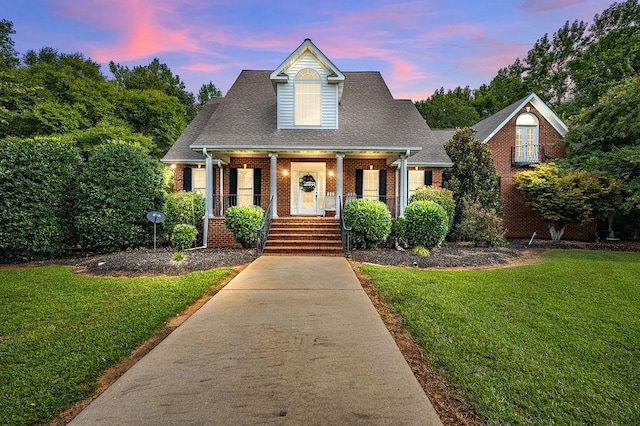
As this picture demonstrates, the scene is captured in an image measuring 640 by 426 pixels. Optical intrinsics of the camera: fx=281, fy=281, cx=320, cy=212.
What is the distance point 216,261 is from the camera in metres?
7.82

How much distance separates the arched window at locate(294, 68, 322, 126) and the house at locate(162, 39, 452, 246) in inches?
1.6

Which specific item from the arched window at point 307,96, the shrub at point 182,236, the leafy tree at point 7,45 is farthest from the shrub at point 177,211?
the leafy tree at point 7,45

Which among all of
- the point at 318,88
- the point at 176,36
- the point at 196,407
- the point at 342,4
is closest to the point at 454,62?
the point at 342,4

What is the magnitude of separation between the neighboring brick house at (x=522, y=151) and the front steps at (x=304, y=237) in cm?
963

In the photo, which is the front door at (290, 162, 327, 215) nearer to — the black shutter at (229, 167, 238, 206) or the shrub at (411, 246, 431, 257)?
the black shutter at (229, 167, 238, 206)

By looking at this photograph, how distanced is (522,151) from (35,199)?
70.3ft

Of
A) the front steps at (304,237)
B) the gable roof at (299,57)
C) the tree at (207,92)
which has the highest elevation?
the tree at (207,92)

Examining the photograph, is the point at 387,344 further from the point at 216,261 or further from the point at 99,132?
the point at 99,132

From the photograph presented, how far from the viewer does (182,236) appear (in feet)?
30.0

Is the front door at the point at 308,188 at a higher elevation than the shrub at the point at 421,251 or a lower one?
higher

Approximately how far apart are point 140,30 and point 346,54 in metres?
11.6

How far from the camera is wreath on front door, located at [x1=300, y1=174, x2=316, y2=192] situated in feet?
42.9

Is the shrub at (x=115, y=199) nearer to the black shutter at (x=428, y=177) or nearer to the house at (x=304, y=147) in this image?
the house at (x=304, y=147)

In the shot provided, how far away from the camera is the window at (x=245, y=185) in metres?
13.1
